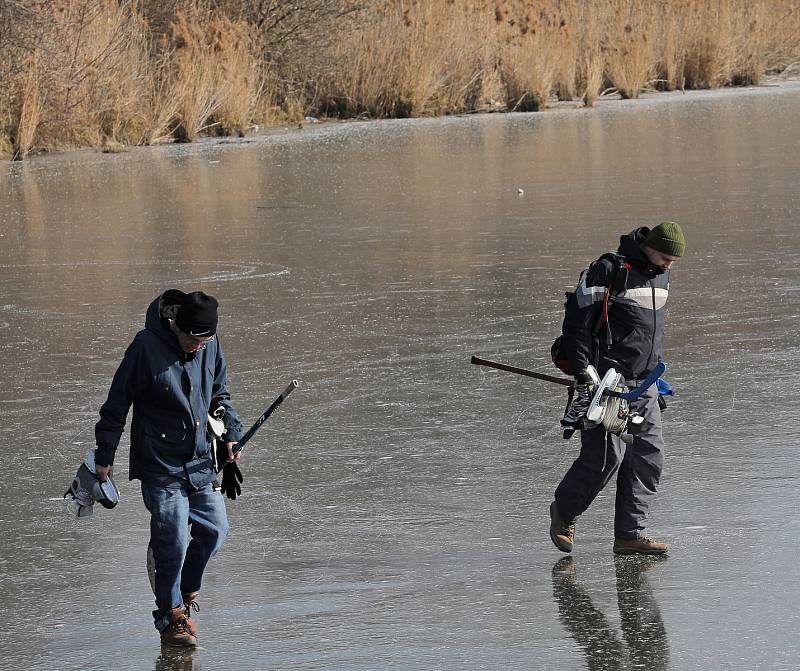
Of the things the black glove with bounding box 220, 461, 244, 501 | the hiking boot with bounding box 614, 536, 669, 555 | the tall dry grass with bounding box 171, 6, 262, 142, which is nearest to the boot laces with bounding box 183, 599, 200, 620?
the black glove with bounding box 220, 461, 244, 501

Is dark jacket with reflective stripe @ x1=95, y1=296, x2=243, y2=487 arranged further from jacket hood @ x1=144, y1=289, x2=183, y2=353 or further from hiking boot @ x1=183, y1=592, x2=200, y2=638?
hiking boot @ x1=183, y1=592, x2=200, y2=638

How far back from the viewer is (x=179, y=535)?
15.9 feet

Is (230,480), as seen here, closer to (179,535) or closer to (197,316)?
(179,535)

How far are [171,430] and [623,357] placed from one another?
1.79 metres

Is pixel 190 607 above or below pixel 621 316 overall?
below

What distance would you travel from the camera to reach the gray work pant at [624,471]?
5.62 m

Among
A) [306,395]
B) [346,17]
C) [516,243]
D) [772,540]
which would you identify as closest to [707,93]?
[346,17]

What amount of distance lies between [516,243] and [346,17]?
59.0ft

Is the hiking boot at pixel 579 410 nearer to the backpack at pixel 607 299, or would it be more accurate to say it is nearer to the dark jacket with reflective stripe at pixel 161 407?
the backpack at pixel 607 299

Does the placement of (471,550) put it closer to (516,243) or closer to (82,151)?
(516,243)

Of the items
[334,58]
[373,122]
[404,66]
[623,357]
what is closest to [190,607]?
[623,357]

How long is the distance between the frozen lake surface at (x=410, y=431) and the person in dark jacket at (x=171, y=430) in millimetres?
277

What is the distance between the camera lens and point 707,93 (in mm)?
32812

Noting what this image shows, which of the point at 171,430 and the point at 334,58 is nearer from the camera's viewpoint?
the point at 171,430
